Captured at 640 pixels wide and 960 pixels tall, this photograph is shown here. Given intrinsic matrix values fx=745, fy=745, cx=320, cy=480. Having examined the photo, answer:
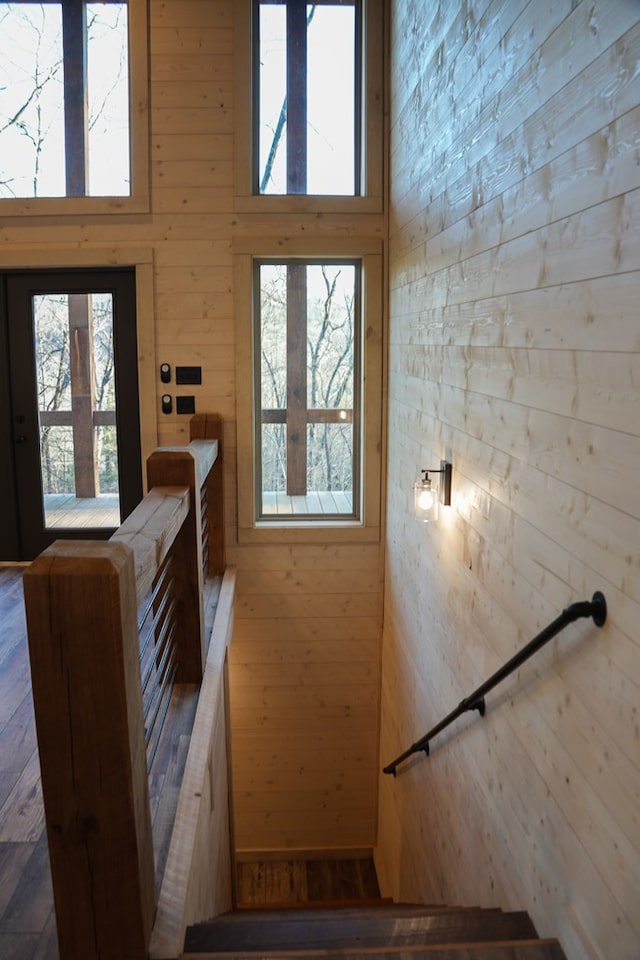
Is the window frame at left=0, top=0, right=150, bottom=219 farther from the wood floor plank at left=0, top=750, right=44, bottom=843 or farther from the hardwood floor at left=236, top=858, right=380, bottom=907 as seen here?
the hardwood floor at left=236, top=858, right=380, bottom=907

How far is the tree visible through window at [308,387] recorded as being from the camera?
451cm

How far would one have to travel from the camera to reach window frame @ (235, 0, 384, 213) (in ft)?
13.7

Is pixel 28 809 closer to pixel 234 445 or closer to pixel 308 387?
pixel 234 445

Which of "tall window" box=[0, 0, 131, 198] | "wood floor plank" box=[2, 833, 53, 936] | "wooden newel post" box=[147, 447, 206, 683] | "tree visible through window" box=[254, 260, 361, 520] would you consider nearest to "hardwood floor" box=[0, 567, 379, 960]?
"wood floor plank" box=[2, 833, 53, 936]

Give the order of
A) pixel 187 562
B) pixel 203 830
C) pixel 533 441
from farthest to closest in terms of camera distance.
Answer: pixel 187 562 → pixel 203 830 → pixel 533 441

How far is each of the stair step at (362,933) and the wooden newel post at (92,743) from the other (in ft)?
1.14

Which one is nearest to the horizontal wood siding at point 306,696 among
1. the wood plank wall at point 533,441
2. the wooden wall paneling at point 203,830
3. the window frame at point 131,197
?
the wooden wall paneling at point 203,830

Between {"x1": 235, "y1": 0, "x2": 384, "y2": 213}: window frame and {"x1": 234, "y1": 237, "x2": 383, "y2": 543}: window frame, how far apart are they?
0.21 metres

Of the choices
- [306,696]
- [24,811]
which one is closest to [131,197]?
[306,696]

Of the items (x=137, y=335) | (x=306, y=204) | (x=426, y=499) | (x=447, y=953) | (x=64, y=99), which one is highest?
(x=64, y=99)

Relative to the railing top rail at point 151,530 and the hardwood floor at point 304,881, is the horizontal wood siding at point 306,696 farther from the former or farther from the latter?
the railing top rail at point 151,530

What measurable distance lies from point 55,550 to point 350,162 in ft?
12.2

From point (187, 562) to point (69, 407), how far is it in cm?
235

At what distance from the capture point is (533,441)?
1.88m
